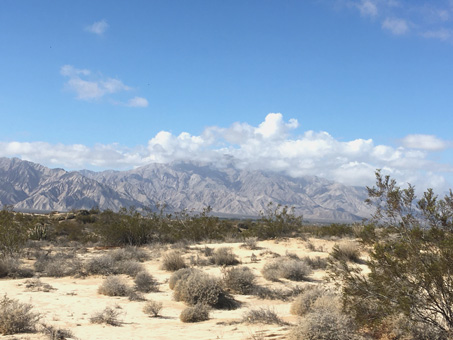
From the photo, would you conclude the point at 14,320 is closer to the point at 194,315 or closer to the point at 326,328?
the point at 194,315

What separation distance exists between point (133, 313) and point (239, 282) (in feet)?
13.8

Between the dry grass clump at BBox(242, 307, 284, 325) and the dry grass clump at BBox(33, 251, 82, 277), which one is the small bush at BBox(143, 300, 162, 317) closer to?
the dry grass clump at BBox(242, 307, 284, 325)

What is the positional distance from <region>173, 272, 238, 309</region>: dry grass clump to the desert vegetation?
4 centimetres

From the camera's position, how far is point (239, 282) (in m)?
13.4

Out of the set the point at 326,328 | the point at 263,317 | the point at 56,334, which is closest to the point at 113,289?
the point at 56,334

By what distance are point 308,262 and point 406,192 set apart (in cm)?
1228

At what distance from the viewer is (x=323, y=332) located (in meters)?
6.48

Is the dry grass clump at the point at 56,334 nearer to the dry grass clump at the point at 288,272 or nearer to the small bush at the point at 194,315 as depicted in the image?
the small bush at the point at 194,315

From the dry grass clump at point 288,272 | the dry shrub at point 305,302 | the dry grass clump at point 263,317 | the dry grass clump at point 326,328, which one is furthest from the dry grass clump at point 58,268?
the dry grass clump at point 326,328

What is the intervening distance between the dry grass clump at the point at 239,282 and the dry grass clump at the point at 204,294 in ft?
3.92

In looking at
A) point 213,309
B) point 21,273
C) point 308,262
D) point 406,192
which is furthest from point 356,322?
point 21,273

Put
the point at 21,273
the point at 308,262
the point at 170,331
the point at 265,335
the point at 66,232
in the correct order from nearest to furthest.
→ the point at 265,335 → the point at 170,331 → the point at 21,273 → the point at 308,262 → the point at 66,232

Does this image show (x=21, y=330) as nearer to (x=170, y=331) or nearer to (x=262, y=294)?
(x=170, y=331)

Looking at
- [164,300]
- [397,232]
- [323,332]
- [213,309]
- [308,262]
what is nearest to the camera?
[323,332]
